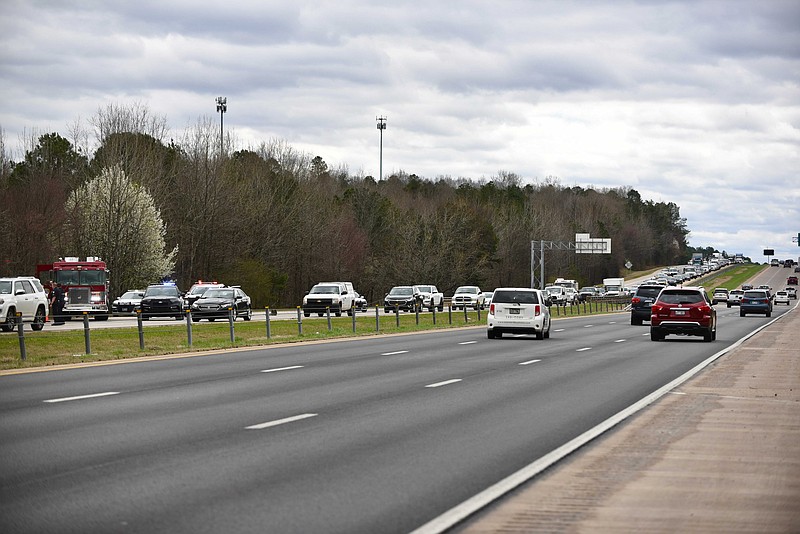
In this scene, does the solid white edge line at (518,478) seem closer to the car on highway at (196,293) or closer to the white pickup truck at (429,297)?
the car on highway at (196,293)

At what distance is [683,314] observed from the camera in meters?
37.1

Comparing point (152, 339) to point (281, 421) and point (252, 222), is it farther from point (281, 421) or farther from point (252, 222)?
point (252, 222)

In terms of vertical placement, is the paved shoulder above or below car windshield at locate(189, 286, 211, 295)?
below

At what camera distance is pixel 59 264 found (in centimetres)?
5584

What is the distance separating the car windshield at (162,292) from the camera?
55.8 meters

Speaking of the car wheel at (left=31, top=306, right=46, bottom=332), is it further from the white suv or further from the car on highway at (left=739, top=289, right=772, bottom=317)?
the car on highway at (left=739, top=289, right=772, bottom=317)

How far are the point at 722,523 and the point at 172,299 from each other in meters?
48.7

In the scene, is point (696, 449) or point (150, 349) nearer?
point (696, 449)

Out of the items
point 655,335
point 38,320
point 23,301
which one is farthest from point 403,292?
point 655,335

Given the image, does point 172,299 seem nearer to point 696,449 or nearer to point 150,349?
point 150,349

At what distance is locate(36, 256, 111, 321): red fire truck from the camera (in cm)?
5372

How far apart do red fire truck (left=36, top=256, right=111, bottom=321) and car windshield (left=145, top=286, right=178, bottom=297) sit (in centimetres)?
215

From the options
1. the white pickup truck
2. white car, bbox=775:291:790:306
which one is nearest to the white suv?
the white pickup truck

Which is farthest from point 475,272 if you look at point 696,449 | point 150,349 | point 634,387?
point 696,449
